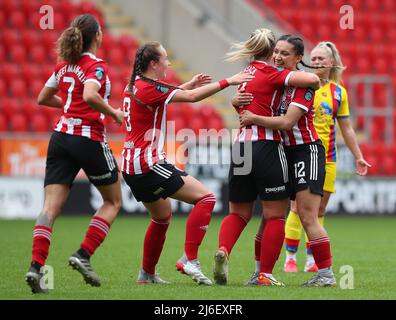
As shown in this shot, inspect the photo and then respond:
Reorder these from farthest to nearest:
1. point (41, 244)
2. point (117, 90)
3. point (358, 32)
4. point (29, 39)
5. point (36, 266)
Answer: point (358, 32)
point (29, 39)
point (117, 90)
point (41, 244)
point (36, 266)

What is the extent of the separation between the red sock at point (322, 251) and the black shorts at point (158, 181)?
46.4 inches

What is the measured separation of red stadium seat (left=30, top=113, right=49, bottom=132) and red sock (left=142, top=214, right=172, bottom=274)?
9621mm

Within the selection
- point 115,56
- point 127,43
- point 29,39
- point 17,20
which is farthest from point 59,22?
point 127,43

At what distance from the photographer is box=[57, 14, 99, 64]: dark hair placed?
7137 mm

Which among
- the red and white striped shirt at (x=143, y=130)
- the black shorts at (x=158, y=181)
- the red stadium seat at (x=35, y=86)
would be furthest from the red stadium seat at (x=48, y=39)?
the black shorts at (x=158, y=181)

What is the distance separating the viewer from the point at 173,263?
31.4 feet

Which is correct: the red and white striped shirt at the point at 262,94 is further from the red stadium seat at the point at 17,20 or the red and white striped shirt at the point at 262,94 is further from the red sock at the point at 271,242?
the red stadium seat at the point at 17,20

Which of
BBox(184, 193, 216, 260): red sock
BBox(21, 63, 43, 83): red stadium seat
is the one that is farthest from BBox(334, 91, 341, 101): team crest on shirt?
BBox(21, 63, 43, 83): red stadium seat

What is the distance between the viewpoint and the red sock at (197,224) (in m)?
7.52

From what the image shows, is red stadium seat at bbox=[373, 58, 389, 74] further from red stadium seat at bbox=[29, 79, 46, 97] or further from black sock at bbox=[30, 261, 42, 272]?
black sock at bbox=[30, 261, 42, 272]

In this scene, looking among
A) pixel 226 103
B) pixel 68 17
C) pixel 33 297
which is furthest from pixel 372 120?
pixel 33 297

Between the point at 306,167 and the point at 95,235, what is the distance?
5.85 ft

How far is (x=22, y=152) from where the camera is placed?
15.8 meters

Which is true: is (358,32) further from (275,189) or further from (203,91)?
(203,91)
